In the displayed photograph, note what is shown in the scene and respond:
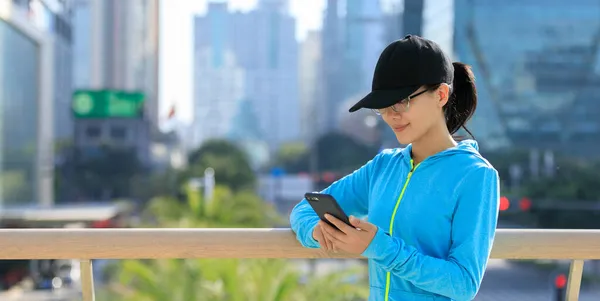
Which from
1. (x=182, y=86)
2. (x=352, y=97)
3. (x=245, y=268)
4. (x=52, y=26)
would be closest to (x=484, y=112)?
(x=352, y=97)

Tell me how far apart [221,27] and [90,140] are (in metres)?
52.1

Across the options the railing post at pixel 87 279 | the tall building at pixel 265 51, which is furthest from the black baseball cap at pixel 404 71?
the tall building at pixel 265 51

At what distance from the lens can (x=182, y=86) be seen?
10719 centimetres

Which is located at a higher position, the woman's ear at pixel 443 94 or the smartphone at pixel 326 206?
the woman's ear at pixel 443 94

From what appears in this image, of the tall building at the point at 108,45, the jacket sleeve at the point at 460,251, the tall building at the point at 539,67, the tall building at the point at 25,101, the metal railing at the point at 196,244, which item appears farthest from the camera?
the tall building at the point at 108,45

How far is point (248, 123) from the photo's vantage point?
115750 mm

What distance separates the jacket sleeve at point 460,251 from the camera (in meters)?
1.76

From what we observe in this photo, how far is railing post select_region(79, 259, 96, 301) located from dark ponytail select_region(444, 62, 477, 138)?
1.18m

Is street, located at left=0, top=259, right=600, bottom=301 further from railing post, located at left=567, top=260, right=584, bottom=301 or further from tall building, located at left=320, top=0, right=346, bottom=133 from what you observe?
tall building, located at left=320, top=0, right=346, bottom=133

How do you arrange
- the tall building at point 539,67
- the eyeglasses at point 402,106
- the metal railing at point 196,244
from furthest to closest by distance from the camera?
the tall building at point 539,67 → the metal railing at point 196,244 → the eyeglasses at point 402,106

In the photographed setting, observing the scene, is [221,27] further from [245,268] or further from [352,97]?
[245,268]

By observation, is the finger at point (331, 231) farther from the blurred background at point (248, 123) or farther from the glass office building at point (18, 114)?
the glass office building at point (18, 114)

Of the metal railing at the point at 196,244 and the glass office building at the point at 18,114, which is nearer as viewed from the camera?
the metal railing at the point at 196,244

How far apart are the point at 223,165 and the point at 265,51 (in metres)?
60.4
